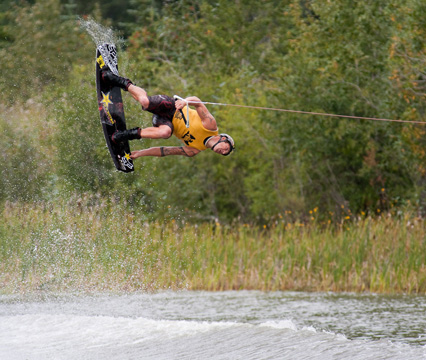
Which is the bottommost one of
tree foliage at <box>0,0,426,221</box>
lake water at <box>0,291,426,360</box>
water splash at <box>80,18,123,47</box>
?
lake water at <box>0,291,426,360</box>

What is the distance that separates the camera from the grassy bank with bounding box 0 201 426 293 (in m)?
12.8

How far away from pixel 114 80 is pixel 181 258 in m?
5.12

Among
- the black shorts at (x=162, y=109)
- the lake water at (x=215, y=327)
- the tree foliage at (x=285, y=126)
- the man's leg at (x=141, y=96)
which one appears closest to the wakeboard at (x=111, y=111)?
the man's leg at (x=141, y=96)

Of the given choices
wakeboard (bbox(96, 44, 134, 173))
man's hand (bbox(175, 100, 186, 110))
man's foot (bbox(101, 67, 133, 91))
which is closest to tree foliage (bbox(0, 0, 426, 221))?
wakeboard (bbox(96, 44, 134, 173))

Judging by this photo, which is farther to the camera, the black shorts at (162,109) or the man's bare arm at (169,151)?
the man's bare arm at (169,151)

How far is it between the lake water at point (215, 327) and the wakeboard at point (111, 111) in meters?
2.00

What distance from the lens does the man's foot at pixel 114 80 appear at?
9148 mm

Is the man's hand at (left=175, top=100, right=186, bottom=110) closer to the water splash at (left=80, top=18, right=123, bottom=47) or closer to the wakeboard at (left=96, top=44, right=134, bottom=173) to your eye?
the wakeboard at (left=96, top=44, right=134, bottom=173)

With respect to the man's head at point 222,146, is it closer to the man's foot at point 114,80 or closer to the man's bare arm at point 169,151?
the man's bare arm at point 169,151

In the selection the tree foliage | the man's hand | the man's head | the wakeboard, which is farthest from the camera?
the tree foliage

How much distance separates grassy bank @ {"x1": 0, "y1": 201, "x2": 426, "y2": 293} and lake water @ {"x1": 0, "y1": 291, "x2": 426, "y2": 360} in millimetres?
368

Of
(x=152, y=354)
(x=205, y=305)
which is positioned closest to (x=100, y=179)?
(x=205, y=305)

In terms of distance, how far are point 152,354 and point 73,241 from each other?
4790mm

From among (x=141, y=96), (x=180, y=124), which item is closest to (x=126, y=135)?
(x=141, y=96)
